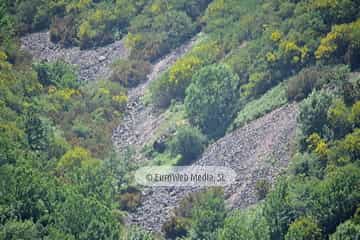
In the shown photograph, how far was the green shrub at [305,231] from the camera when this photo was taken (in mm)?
53656

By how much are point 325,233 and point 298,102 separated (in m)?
15.2

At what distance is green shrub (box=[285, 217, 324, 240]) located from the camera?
2112 inches

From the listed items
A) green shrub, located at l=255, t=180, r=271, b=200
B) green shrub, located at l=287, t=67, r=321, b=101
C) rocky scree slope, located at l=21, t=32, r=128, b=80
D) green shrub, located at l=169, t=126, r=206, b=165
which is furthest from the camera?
rocky scree slope, located at l=21, t=32, r=128, b=80

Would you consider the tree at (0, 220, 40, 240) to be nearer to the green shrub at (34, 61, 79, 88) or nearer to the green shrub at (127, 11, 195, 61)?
the green shrub at (34, 61, 79, 88)

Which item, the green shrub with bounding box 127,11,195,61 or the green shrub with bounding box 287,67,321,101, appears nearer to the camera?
the green shrub with bounding box 287,67,321,101

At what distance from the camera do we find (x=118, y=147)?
2945 inches

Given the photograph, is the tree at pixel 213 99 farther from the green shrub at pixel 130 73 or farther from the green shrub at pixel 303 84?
the green shrub at pixel 130 73

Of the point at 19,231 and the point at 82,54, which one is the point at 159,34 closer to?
the point at 82,54

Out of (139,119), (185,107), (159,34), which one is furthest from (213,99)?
(159,34)

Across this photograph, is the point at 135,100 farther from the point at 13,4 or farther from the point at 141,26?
the point at 13,4

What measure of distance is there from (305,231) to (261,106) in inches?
702

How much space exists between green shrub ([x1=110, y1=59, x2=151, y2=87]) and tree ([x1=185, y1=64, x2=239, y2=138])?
1034 cm

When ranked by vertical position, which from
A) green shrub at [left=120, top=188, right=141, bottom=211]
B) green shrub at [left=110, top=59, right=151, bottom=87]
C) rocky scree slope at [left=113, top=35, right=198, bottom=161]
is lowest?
green shrub at [left=120, top=188, right=141, bottom=211]

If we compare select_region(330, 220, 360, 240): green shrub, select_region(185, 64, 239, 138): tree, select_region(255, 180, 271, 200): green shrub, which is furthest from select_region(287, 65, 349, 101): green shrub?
select_region(330, 220, 360, 240): green shrub
